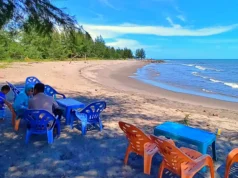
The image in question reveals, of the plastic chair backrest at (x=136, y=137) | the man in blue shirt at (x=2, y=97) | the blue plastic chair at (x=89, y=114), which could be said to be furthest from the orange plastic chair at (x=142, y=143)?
the man in blue shirt at (x=2, y=97)

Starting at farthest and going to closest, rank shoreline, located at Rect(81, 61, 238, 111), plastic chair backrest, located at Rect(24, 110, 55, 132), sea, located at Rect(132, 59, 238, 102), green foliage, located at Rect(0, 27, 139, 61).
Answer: sea, located at Rect(132, 59, 238, 102) → shoreline, located at Rect(81, 61, 238, 111) → plastic chair backrest, located at Rect(24, 110, 55, 132) → green foliage, located at Rect(0, 27, 139, 61)

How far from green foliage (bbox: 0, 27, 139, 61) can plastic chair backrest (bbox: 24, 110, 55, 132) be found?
3.93ft

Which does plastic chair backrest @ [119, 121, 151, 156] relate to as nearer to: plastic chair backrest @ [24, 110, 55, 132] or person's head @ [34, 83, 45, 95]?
plastic chair backrest @ [24, 110, 55, 132]

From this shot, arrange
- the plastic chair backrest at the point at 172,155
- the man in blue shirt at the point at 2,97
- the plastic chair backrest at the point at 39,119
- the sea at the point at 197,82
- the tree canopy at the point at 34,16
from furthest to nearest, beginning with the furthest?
the sea at the point at 197,82, the man in blue shirt at the point at 2,97, the plastic chair backrest at the point at 39,119, the plastic chair backrest at the point at 172,155, the tree canopy at the point at 34,16

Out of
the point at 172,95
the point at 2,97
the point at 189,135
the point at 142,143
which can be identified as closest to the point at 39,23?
the point at 142,143

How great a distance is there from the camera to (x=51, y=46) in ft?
15.8

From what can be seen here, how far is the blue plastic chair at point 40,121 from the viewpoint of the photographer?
13.4 ft

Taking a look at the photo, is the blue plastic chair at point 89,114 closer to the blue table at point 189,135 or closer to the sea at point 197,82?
the blue table at point 189,135

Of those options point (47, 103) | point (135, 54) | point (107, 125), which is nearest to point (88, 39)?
point (47, 103)

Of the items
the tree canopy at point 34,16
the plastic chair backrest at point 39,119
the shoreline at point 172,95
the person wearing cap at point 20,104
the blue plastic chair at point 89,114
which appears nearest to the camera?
the tree canopy at point 34,16

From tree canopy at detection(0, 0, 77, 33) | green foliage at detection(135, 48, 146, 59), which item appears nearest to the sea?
tree canopy at detection(0, 0, 77, 33)

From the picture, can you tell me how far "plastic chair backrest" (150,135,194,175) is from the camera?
2.79 meters

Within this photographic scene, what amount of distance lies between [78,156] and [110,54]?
3642 inches

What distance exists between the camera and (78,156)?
3.98 meters
